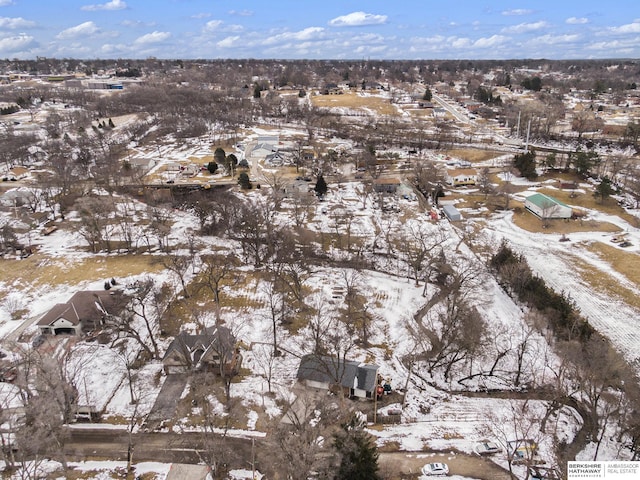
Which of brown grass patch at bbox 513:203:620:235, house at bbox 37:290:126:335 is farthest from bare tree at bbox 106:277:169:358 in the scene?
brown grass patch at bbox 513:203:620:235

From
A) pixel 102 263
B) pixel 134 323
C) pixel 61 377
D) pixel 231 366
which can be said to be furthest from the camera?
pixel 102 263

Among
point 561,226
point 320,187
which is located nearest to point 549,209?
point 561,226

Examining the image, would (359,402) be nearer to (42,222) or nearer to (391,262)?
(391,262)

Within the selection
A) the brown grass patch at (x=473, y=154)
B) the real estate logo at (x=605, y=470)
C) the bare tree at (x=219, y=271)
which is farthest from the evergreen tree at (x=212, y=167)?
the real estate logo at (x=605, y=470)

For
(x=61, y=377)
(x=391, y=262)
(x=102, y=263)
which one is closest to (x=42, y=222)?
(x=102, y=263)

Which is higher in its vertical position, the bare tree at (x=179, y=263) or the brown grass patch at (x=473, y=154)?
the brown grass patch at (x=473, y=154)

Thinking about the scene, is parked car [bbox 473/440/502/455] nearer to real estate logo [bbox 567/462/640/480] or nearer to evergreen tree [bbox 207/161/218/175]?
real estate logo [bbox 567/462/640/480]

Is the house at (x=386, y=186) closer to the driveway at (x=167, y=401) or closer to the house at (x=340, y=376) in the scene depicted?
the house at (x=340, y=376)
